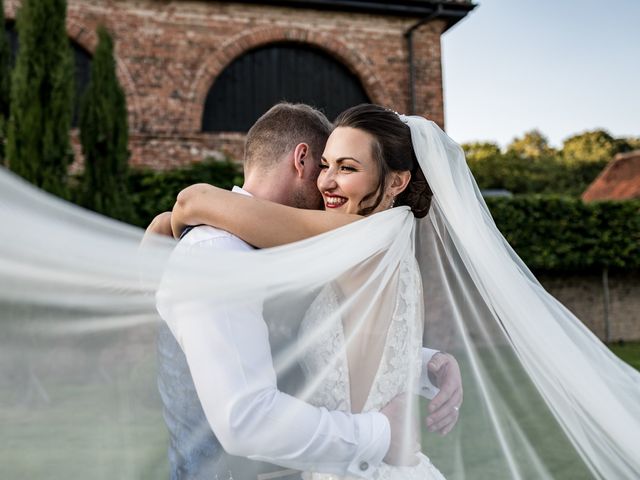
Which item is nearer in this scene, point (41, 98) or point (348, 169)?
point (348, 169)

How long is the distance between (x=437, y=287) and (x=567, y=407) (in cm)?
54

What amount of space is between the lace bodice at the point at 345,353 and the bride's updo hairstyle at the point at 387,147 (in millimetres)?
313

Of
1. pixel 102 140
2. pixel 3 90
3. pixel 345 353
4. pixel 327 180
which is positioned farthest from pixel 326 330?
pixel 3 90

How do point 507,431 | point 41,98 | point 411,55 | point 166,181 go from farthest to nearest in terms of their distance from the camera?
1. point 411,55
2. point 166,181
3. point 41,98
4. point 507,431

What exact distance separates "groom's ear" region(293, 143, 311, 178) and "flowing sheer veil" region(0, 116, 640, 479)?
1.00 feet

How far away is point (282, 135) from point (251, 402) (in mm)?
893

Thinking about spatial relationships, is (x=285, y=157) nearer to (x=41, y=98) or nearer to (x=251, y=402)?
(x=251, y=402)

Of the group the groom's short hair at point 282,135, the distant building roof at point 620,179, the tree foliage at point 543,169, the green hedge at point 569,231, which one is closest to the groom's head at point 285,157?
the groom's short hair at point 282,135

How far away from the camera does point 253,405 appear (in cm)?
143

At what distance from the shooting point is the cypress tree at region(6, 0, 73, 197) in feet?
24.9

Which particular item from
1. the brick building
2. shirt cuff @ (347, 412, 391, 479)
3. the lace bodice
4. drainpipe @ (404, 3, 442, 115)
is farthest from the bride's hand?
drainpipe @ (404, 3, 442, 115)

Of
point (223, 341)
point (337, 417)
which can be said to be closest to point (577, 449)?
point (337, 417)

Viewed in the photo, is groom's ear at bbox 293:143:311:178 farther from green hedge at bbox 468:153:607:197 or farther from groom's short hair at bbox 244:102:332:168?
green hedge at bbox 468:153:607:197

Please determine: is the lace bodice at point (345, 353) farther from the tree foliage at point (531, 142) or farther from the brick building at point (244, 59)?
the tree foliage at point (531, 142)
